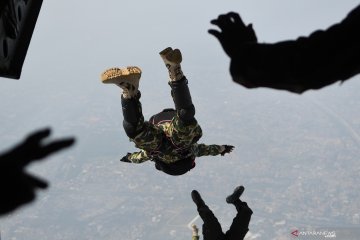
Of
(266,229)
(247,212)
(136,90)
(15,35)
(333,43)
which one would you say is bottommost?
(266,229)

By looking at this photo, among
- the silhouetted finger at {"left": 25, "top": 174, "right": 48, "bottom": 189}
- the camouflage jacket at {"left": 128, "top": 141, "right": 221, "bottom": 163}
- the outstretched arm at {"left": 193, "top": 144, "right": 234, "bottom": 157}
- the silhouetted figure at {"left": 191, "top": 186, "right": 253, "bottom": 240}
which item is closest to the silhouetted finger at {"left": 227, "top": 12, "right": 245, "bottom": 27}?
the silhouetted finger at {"left": 25, "top": 174, "right": 48, "bottom": 189}

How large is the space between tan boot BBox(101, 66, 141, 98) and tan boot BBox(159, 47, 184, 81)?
47cm

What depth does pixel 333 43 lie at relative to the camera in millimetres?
2436

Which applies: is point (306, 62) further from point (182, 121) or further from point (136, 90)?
point (182, 121)

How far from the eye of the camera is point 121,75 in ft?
20.5

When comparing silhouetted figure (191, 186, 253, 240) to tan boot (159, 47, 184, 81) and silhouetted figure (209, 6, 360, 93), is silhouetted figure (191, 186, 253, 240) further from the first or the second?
silhouetted figure (209, 6, 360, 93)

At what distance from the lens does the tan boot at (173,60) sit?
6.45 m

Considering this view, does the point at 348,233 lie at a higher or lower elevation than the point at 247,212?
lower

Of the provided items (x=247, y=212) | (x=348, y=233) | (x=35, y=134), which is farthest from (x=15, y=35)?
(x=348, y=233)

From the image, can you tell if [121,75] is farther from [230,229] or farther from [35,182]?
[35,182]

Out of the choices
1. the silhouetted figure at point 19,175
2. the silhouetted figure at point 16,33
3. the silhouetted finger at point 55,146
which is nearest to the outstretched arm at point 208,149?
the silhouetted figure at point 16,33

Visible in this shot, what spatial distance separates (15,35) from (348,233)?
165090 mm

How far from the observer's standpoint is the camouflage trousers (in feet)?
24.8

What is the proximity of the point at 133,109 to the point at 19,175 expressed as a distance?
505 cm
